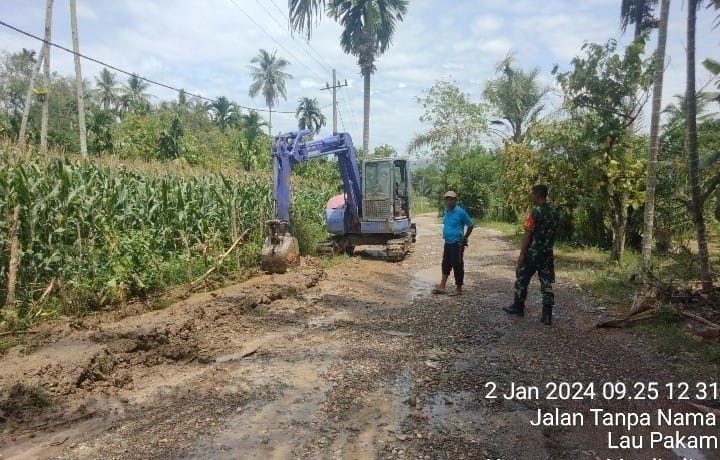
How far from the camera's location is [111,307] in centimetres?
782

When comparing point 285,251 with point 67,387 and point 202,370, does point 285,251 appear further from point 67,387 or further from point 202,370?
point 67,387

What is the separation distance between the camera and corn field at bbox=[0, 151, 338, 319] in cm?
716

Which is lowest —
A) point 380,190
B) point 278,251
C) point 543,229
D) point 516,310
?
point 516,310

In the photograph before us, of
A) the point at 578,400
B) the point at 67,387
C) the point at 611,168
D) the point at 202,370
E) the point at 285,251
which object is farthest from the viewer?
the point at 611,168

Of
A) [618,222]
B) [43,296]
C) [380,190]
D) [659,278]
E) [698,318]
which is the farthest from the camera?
[380,190]

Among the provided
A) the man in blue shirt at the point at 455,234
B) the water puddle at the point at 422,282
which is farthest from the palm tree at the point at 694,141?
the water puddle at the point at 422,282

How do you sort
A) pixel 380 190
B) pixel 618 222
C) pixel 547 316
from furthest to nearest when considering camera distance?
pixel 380 190 < pixel 618 222 < pixel 547 316

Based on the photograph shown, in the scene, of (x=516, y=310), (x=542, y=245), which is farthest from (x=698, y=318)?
(x=516, y=310)

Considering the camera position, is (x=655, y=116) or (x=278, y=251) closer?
(x=655, y=116)

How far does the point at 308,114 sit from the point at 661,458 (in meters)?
48.0

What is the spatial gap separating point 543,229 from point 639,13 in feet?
51.4

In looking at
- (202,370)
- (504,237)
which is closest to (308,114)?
(504,237)

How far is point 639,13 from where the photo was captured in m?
18.1

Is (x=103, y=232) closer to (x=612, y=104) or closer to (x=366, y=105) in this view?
(x=612, y=104)
